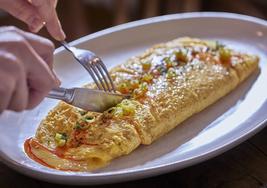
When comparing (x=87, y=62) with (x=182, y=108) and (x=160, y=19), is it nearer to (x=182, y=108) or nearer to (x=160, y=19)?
(x=182, y=108)

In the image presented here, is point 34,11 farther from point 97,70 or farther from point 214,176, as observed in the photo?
point 214,176

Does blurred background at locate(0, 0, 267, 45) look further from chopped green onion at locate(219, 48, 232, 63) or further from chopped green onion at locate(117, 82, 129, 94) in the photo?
chopped green onion at locate(117, 82, 129, 94)

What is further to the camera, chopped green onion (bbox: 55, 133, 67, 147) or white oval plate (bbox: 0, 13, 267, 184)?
chopped green onion (bbox: 55, 133, 67, 147)

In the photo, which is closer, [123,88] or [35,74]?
[35,74]

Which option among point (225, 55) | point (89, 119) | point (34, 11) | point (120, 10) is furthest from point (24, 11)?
point (120, 10)

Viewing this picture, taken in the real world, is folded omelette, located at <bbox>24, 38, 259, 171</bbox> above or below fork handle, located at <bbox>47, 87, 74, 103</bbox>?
below

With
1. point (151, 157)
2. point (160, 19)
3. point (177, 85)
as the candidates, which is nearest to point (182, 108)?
point (177, 85)

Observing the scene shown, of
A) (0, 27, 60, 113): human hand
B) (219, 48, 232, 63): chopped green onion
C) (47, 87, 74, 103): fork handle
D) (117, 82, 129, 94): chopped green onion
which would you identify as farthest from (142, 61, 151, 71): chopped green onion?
(0, 27, 60, 113): human hand
